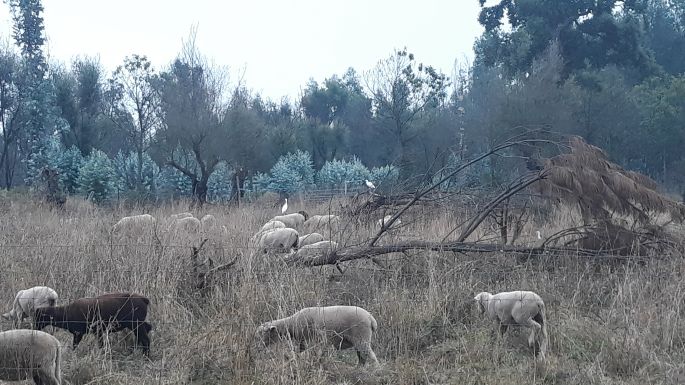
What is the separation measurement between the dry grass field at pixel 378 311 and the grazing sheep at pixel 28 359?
306 millimetres

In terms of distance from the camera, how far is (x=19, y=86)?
98.4ft

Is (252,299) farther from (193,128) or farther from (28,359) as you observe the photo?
(193,128)

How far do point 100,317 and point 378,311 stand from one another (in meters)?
2.48

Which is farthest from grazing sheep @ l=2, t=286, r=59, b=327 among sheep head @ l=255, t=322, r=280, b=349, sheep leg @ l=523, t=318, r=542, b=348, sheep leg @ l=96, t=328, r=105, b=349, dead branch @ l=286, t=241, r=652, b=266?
sheep leg @ l=523, t=318, r=542, b=348

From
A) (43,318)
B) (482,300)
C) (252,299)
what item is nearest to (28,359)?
(43,318)

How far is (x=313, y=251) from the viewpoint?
8.22m

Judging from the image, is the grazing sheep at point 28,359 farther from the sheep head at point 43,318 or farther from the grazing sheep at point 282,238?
the grazing sheep at point 282,238

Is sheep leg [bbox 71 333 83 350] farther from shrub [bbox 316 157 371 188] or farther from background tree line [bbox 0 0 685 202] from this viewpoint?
shrub [bbox 316 157 371 188]

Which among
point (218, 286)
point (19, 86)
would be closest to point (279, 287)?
point (218, 286)

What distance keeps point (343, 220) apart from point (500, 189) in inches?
113

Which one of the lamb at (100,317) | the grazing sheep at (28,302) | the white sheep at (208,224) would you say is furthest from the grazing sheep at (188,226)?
the lamb at (100,317)

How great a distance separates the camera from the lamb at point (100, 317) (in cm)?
584

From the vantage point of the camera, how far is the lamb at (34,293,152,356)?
584 centimetres

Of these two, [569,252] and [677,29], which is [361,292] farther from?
[677,29]
